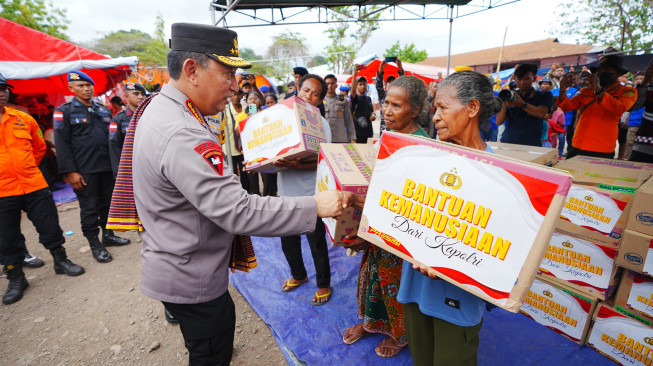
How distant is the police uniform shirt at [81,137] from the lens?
3801mm

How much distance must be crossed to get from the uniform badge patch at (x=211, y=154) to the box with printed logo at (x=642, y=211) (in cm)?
236

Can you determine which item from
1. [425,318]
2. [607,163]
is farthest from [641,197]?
[425,318]

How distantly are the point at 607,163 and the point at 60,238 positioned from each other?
5.87 metres

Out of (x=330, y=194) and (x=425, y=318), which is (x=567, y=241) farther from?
(x=330, y=194)

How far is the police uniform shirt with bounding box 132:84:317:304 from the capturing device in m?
1.18

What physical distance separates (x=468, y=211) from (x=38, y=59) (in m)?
8.36

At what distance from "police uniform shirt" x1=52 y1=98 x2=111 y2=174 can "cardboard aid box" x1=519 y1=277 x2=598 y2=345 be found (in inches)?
208

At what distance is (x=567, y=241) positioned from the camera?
2.19m

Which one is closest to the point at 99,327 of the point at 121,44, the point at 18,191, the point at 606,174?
the point at 18,191

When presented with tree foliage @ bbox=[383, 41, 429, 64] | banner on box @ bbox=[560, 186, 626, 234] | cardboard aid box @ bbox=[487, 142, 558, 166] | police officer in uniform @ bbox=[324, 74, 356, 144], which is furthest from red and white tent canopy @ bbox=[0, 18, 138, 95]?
tree foliage @ bbox=[383, 41, 429, 64]

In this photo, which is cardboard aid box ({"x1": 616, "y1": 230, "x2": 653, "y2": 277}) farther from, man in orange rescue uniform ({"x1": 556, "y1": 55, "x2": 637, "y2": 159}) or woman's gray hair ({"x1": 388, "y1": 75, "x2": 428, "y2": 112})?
man in orange rescue uniform ({"x1": 556, "y1": 55, "x2": 637, "y2": 159})

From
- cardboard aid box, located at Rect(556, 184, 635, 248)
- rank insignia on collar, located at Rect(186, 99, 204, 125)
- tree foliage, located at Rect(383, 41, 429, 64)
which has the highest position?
tree foliage, located at Rect(383, 41, 429, 64)

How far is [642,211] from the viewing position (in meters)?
1.77

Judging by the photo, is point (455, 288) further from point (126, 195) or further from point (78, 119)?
point (78, 119)
